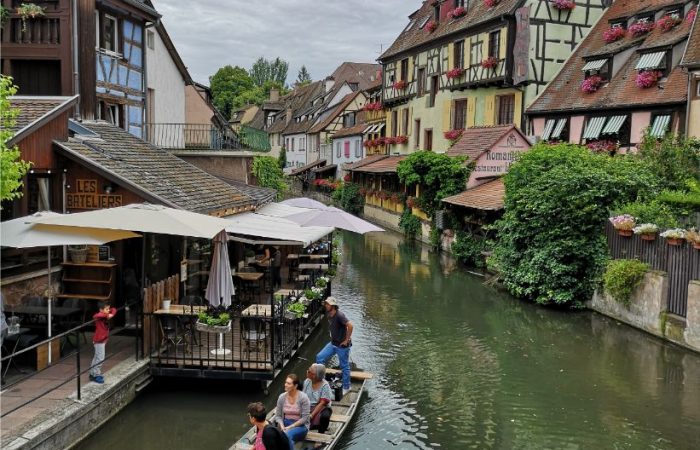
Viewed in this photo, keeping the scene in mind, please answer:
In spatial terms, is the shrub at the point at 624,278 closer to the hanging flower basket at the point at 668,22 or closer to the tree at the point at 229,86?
the hanging flower basket at the point at 668,22

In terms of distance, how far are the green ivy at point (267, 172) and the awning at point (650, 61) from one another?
14.6m

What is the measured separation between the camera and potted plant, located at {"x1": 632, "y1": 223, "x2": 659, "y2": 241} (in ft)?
52.6

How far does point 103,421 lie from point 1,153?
3981 millimetres

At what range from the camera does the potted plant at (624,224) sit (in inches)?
664

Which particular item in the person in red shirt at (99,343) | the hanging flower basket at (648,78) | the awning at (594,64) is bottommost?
the person in red shirt at (99,343)

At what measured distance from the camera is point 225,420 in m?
10.3

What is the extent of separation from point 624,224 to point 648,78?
9949 millimetres

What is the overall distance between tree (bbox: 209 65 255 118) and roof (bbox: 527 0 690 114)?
69.3m

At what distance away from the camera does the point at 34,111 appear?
12805 millimetres

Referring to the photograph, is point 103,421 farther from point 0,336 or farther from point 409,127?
point 409,127

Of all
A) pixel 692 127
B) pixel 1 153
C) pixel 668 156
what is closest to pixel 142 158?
pixel 1 153

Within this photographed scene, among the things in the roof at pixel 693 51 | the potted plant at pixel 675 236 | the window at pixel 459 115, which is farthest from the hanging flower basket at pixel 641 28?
the potted plant at pixel 675 236

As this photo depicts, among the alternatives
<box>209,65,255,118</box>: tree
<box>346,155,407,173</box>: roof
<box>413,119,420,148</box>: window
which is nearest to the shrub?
<box>346,155,407,173</box>: roof

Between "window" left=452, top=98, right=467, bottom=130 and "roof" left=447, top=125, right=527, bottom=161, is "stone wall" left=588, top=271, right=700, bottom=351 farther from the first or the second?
"window" left=452, top=98, right=467, bottom=130
